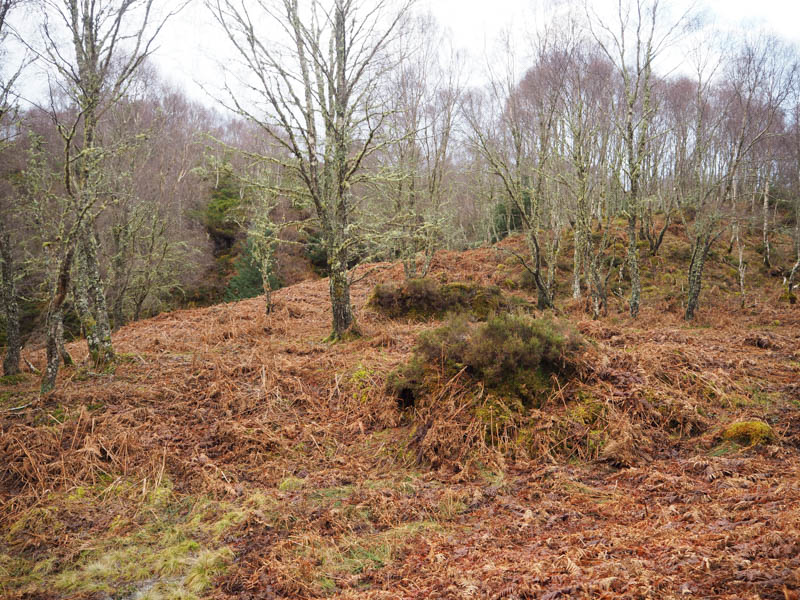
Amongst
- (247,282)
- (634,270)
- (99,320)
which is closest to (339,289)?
(99,320)

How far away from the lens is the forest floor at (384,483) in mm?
2678

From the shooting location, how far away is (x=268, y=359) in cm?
723

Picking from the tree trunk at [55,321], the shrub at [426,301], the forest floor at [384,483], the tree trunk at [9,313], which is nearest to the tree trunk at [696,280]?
the forest floor at [384,483]

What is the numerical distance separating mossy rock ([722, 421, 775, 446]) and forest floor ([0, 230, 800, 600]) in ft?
0.34

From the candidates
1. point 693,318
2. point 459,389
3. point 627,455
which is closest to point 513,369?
point 459,389

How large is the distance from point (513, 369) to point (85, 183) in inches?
255

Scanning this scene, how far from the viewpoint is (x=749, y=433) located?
172 inches

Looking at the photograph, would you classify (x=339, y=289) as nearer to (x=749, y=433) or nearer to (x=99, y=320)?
(x=99, y=320)

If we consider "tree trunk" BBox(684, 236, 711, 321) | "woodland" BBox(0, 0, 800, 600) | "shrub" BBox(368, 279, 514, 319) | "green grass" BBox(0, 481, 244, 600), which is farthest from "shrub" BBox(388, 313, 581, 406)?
"tree trunk" BBox(684, 236, 711, 321)

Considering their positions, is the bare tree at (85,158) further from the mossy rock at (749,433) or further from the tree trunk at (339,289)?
the mossy rock at (749,433)

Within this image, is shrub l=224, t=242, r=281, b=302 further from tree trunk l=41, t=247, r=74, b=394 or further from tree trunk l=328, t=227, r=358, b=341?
tree trunk l=41, t=247, r=74, b=394

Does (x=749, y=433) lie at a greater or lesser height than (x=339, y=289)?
lesser

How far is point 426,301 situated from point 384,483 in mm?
6863

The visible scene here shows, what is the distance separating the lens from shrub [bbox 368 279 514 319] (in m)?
10.8
